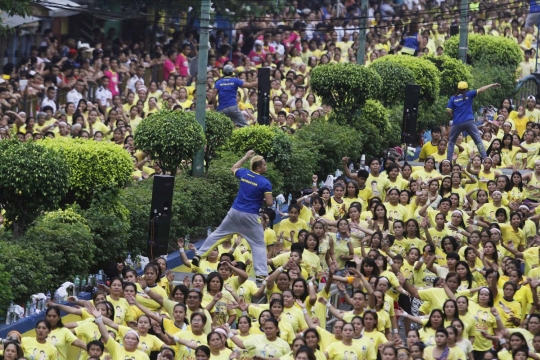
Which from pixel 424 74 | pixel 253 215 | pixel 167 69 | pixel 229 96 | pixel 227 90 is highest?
pixel 227 90

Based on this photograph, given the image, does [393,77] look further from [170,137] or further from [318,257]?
[318,257]

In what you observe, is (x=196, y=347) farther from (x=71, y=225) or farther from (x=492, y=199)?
(x=492, y=199)

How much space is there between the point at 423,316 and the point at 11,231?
5378mm

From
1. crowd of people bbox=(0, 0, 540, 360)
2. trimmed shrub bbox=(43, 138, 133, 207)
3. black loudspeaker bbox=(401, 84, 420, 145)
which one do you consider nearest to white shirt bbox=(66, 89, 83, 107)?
crowd of people bbox=(0, 0, 540, 360)

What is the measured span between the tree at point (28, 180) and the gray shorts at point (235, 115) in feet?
23.1

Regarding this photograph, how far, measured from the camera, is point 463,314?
18.1 m

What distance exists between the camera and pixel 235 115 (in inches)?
1059

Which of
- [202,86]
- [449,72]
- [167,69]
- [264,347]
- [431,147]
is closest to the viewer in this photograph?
[264,347]

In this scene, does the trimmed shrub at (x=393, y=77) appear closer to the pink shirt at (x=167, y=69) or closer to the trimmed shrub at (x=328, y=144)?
the trimmed shrub at (x=328, y=144)

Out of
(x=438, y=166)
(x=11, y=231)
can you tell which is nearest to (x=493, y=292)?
(x=11, y=231)

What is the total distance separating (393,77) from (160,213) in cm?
987

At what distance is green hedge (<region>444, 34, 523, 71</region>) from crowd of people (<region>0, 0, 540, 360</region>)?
369 cm

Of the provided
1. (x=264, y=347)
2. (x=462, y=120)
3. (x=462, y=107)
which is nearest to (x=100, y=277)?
(x=264, y=347)

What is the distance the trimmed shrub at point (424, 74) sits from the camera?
3008cm
